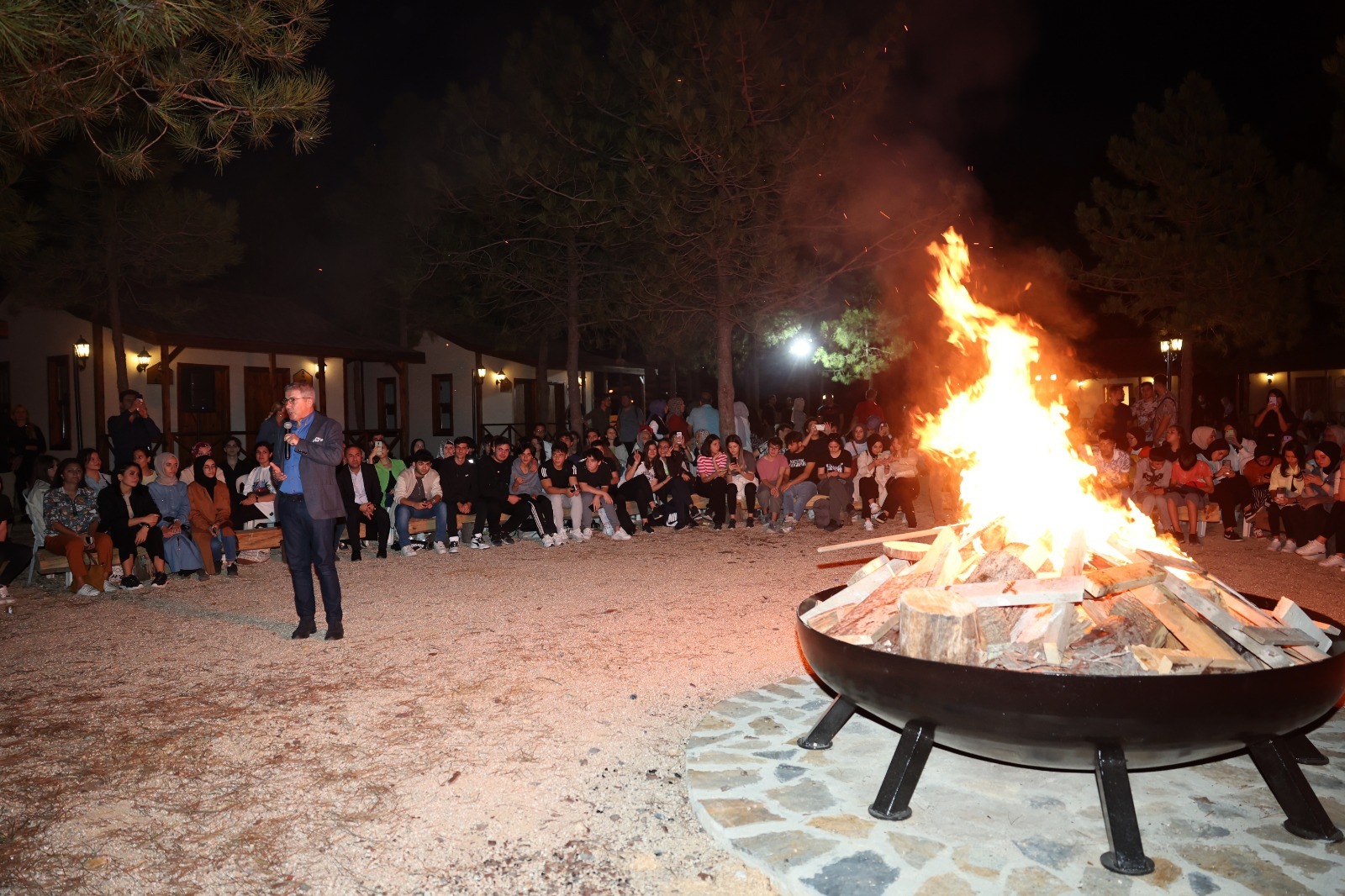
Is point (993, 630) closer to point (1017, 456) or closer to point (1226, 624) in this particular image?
point (1226, 624)

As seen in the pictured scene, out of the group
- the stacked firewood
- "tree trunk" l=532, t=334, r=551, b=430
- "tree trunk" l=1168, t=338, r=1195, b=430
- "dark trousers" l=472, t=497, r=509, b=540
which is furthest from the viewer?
"tree trunk" l=532, t=334, r=551, b=430

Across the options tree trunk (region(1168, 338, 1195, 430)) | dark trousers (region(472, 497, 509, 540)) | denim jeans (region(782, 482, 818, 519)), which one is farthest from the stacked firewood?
tree trunk (region(1168, 338, 1195, 430))

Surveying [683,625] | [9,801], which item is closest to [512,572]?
[683,625]

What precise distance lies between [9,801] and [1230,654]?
4851 millimetres

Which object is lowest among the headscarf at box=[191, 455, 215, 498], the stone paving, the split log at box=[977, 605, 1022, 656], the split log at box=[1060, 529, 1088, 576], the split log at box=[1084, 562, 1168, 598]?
the stone paving

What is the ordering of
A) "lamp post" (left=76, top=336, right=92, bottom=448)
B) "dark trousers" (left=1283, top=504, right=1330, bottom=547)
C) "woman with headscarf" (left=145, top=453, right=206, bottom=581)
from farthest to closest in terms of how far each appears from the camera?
"lamp post" (left=76, top=336, right=92, bottom=448) < "dark trousers" (left=1283, top=504, right=1330, bottom=547) < "woman with headscarf" (left=145, top=453, right=206, bottom=581)

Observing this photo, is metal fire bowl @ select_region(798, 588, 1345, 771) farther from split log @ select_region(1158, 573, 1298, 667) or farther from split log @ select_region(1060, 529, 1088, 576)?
split log @ select_region(1060, 529, 1088, 576)

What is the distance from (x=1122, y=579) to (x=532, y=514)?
8.41 meters

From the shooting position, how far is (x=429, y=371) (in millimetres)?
25422

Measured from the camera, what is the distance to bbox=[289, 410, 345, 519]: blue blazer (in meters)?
6.14

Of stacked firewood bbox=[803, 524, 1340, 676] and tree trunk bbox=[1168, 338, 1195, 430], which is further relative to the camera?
tree trunk bbox=[1168, 338, 1195, 430]

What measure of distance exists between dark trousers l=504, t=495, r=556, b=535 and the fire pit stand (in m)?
8.21

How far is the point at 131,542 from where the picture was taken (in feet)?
27.6

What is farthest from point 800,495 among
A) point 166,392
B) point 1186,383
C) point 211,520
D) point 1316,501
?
point 166,392
